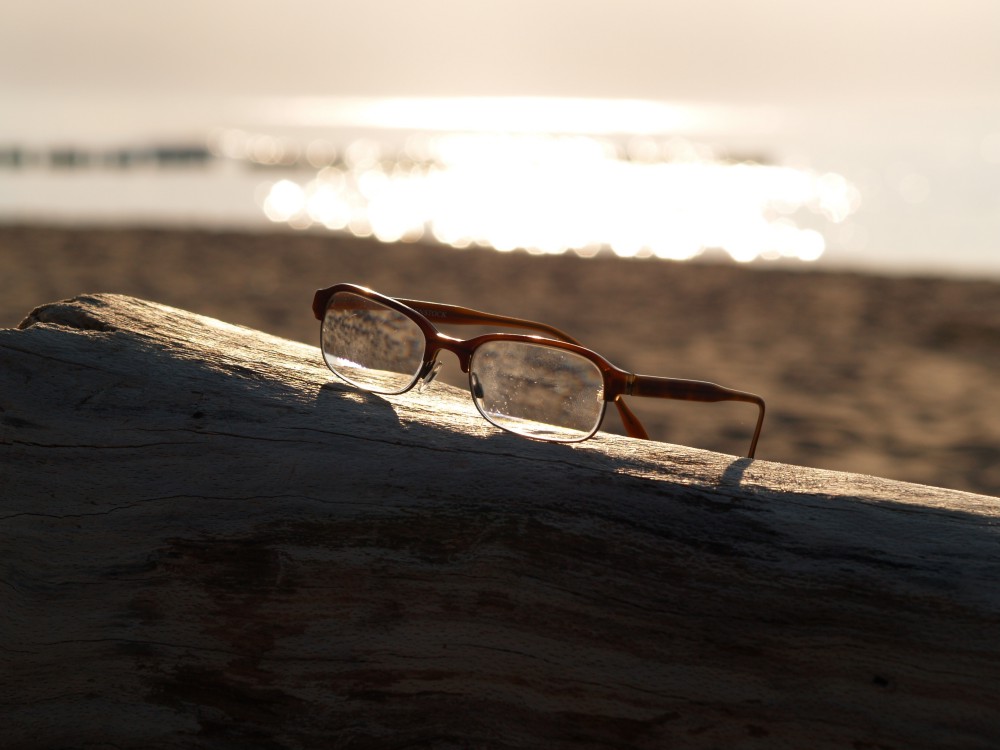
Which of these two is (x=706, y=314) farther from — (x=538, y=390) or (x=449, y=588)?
(x=449, y=588)

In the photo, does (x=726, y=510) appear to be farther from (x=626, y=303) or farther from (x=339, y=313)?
(x=626, y=303)

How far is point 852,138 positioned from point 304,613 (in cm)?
8726

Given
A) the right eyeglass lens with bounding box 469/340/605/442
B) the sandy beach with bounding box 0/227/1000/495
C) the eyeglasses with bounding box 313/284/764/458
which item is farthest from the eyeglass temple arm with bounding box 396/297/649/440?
the sandy beach with bounding box 0/227/1000/495

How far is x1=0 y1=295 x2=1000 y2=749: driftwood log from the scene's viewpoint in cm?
123

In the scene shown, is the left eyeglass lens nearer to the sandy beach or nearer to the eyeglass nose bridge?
the eyeglass nose bridge

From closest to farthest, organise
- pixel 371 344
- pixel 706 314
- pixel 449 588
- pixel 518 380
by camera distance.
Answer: pixel 449 588 → pixel 518 380 → pixel 371 344 → pixel 706 314

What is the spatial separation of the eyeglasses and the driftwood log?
0.08 metres

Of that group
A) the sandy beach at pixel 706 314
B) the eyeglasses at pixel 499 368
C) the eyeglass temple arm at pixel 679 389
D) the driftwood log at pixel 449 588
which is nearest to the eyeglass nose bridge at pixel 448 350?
the eyeglasses at pixel 499 368

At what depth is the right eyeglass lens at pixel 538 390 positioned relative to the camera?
1572mm

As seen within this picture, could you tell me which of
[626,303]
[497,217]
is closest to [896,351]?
[626,303]

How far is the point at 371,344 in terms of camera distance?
179 centimetres

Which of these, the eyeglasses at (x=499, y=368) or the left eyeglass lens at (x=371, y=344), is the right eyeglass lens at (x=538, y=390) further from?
the left eyeglass lens at (x=371, y=344)

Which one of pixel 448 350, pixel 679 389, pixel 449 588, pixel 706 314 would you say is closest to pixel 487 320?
pixel 448 350

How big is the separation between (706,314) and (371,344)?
8.29 meters
